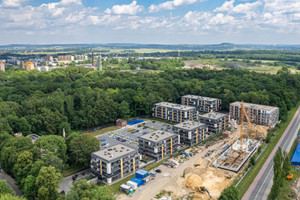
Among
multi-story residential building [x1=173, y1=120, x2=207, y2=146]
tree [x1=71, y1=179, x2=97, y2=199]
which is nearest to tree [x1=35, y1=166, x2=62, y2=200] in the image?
tree [x1=71, y1=179, x2=97, y2=199]

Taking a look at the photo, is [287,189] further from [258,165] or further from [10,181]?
[10,181]

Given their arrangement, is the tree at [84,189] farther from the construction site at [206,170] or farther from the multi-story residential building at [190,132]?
the multi-story residential building at [190,132]

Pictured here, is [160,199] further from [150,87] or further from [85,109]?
[150,87]

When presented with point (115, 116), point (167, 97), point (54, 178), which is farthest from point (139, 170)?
point (167, 97)

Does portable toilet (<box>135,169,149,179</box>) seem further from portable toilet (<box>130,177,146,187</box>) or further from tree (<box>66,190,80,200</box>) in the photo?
tree (<box>66,190,80,200</box>)

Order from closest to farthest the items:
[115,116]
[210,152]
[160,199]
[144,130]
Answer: [160,199] < [210,152] < [144,130] < [115,116]

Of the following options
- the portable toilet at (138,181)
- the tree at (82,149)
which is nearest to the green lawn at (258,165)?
the portable toilet at (138,181)

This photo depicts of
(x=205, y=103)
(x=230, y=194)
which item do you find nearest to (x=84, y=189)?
(x=230, y=194)
